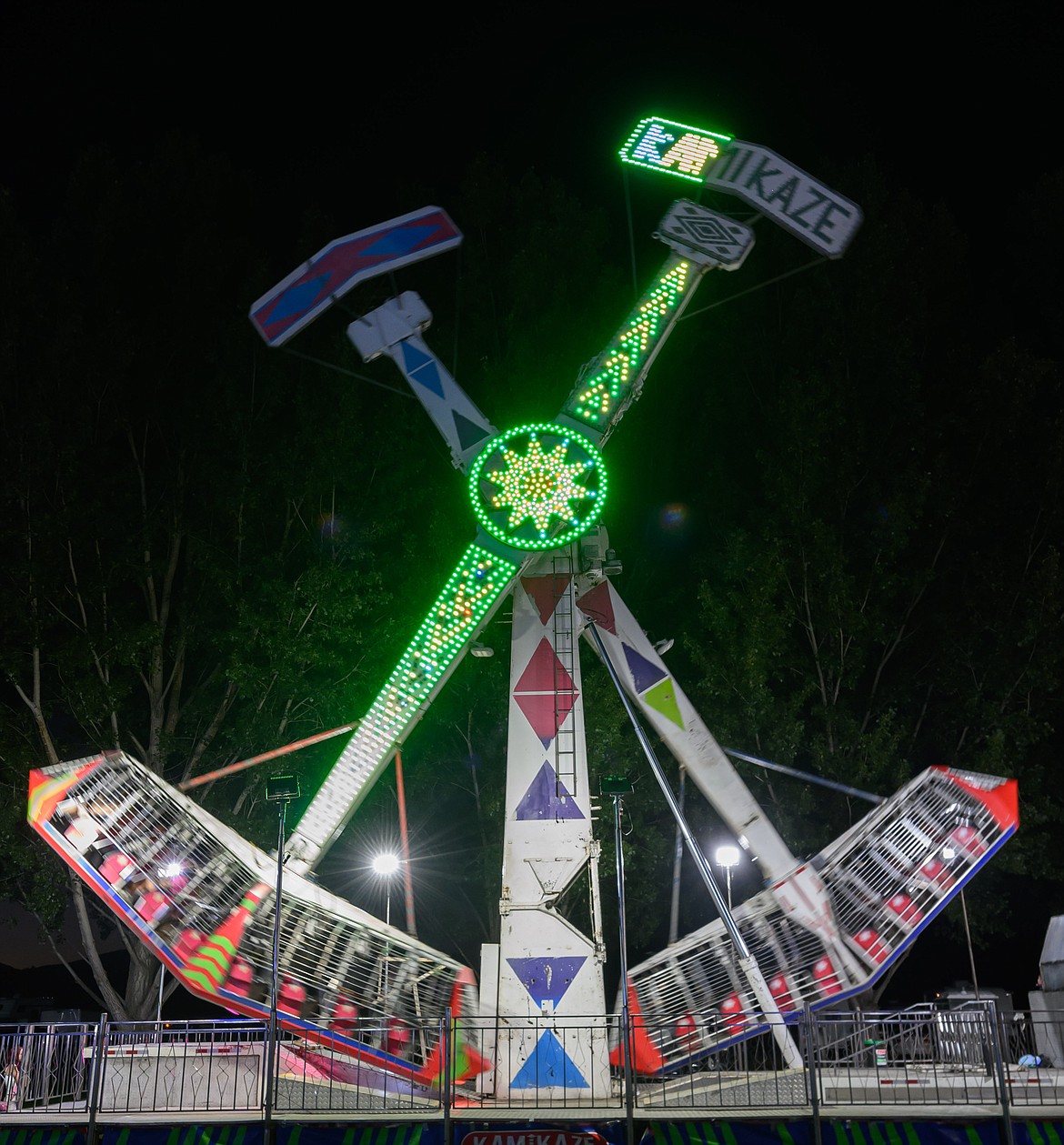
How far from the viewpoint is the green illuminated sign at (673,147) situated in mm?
15938

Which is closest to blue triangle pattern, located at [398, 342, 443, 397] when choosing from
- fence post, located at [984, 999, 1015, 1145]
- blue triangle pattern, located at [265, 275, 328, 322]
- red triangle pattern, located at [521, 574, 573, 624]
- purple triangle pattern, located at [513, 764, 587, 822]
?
blue triangle pattern, located at [265, 275, 328, 322]

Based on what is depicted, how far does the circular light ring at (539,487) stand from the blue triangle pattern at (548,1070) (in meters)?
5.86

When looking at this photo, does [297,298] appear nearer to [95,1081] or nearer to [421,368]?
[421,368]

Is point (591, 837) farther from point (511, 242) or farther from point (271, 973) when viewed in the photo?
point (511, 242)

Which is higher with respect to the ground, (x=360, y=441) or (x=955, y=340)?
(x=955, y=340)

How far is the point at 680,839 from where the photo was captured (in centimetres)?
1961

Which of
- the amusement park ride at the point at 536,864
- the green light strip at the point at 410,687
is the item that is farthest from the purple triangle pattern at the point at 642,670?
the green light strip at the point at 410,687

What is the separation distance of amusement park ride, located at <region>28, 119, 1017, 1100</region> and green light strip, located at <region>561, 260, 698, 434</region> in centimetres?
3

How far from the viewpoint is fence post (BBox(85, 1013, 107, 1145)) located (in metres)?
10.7

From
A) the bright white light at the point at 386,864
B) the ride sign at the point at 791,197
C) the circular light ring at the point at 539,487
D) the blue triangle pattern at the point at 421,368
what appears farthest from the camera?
the bright white light at the point at 386,864

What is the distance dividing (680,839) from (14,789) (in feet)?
36.3

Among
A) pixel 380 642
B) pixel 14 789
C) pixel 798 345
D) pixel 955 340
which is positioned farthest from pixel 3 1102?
pixel 955 340

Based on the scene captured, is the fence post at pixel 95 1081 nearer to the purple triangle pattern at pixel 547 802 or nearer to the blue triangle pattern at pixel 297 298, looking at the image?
the purple triangle pattern at pixel 547 802

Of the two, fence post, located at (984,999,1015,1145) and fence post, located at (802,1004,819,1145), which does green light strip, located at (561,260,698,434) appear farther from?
fence post, located at (984,999,1015,1145)
